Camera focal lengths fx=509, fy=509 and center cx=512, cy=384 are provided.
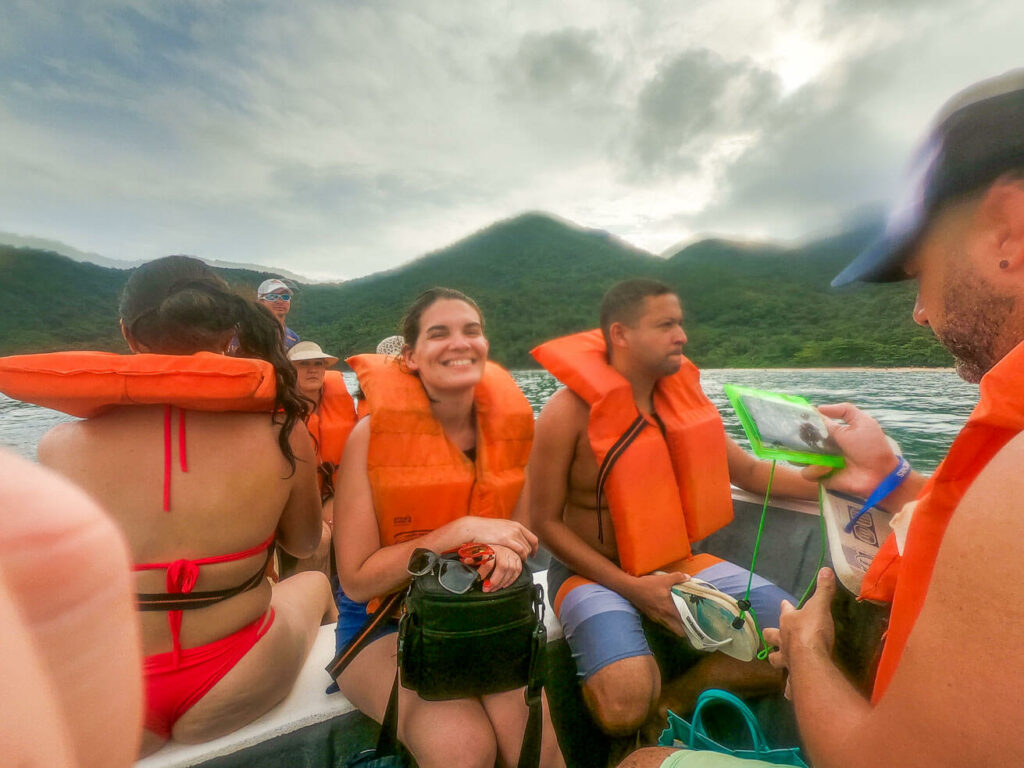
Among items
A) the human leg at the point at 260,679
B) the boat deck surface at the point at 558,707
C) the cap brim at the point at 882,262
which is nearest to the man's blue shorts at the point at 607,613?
the boat deck surface at the point at 558,707

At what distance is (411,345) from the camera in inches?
82.6

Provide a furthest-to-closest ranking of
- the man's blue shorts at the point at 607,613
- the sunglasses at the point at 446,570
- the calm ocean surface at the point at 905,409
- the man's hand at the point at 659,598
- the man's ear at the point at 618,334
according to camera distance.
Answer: the calm ocean surface at the point at 905,409 → the man's ear at the point at 618,334 → the man's hand at the point at 659,598 → the man's blue shorts at the point at 607,613 → the sunglasses at the point at 446,570

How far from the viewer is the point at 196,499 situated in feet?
4.72

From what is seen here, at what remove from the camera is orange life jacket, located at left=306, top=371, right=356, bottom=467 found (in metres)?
4.09

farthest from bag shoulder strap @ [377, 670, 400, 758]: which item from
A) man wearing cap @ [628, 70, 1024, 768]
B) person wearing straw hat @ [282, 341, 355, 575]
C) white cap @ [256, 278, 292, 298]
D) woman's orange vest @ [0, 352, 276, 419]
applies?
white cap @ [256, 278, 292, 298]

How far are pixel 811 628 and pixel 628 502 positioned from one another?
1.13 metres

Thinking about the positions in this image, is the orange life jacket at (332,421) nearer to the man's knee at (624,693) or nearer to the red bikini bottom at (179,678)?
the red bikini bottom at (179,678)

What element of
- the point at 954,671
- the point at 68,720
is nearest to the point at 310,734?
the point at 68,720

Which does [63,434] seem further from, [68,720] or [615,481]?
[615,481]

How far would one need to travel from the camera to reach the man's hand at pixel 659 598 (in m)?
2.03

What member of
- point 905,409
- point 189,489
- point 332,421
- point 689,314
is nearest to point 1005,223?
point 189,489

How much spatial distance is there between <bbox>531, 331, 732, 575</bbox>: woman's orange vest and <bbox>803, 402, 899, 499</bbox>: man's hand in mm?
801

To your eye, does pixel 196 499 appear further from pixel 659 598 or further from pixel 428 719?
pixel 659 598

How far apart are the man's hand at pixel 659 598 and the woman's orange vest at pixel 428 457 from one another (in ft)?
2.15
